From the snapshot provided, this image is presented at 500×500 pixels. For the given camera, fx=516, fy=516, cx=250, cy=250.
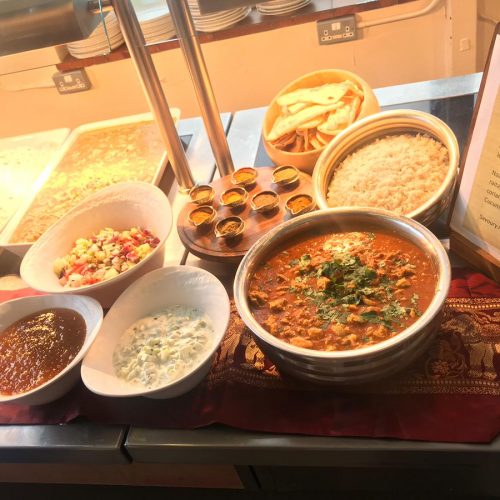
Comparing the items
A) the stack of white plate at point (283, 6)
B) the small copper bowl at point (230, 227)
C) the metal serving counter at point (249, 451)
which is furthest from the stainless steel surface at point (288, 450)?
the stack of white plate at point (283, 6)

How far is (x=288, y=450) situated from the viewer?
3.45ft

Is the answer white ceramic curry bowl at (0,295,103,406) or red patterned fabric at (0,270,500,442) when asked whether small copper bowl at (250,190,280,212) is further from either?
white ceramic curry bowl at (0,295,103,406)

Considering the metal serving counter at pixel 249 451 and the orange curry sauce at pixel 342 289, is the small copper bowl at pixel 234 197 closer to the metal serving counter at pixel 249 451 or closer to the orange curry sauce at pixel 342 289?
the metal serving counter at pixel 249 451

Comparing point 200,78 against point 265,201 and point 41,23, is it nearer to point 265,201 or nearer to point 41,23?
point 265,201

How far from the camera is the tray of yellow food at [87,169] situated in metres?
1.69

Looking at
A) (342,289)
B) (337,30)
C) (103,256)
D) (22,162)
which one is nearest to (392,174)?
(342,289)

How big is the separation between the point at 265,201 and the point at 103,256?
480 millimetres

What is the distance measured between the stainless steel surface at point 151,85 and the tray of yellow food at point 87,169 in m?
0.11

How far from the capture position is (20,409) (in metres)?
1.27

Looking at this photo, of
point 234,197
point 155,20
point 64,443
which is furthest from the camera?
point 155,20

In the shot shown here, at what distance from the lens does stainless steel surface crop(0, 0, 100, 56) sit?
1041mm

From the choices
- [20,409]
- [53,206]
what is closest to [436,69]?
[53,206]

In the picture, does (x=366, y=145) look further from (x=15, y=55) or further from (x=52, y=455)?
(x=52, y=455)

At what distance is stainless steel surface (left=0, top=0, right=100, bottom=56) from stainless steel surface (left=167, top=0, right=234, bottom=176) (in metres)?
0.29
